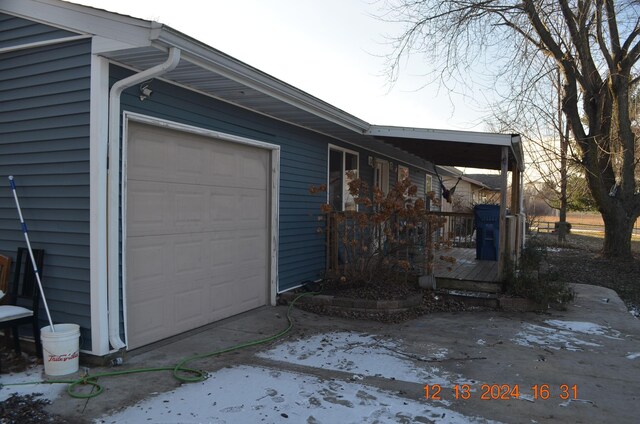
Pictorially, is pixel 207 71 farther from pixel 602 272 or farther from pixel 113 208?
pixel 602 272

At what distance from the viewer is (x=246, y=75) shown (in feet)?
15.5

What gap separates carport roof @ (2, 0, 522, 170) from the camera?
12.4 feet

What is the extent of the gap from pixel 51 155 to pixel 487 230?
793 cm

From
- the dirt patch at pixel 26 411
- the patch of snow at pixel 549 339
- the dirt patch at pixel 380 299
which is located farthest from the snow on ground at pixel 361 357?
the dirt patch at pixel 26 411

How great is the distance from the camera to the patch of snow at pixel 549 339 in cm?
509

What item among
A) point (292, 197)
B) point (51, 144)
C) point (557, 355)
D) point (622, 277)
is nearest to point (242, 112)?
point (292, 197)

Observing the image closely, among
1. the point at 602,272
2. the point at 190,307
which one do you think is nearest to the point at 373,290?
the point at 190,307

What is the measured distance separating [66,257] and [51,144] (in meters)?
1.03

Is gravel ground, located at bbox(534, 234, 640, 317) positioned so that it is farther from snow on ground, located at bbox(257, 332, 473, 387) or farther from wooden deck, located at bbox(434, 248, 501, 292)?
snow on ground, located at bbox(257, 332, 473, 387)

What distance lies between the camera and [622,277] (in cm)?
1043

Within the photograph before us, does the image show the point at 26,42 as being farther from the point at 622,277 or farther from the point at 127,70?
the point at 622,277

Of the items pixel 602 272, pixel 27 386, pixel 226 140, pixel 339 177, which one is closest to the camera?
pixel 27 386
